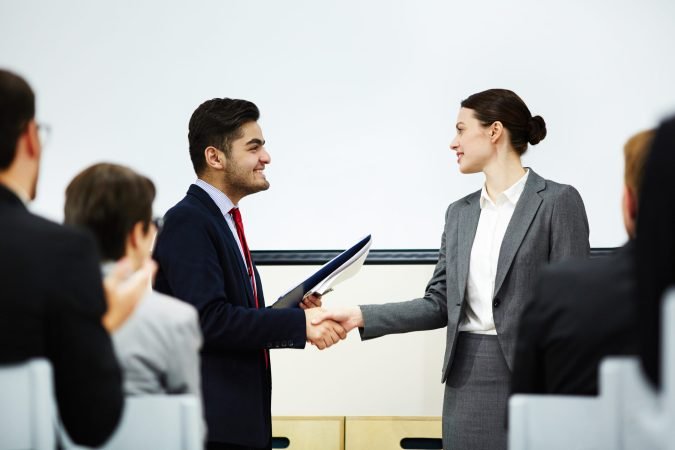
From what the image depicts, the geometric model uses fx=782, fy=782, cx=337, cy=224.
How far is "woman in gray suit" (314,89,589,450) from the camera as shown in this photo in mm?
2543

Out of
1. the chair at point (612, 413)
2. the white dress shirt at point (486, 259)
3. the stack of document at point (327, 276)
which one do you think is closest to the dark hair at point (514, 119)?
the white dress shirt at point (486, 259)

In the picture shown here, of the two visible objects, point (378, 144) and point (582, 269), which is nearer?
point (582, 269)

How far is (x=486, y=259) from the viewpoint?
104 inches

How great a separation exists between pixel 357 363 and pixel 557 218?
1.23 m

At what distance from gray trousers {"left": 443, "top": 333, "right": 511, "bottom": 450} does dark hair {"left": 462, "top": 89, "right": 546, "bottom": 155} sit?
0.71 metres

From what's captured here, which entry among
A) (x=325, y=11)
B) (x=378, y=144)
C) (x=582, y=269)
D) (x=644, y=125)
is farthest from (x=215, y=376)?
(x=644, y=125)

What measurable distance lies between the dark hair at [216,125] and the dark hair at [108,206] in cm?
107

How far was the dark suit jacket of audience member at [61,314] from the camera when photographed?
1259 mm

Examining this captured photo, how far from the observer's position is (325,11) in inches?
138

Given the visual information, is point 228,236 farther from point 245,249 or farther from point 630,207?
point 630,207

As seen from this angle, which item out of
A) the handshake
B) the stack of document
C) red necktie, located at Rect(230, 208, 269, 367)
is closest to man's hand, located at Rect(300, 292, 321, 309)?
the handshake

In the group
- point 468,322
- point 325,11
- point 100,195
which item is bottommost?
point 468,322

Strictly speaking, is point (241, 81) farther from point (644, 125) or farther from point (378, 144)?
point (644, 125)

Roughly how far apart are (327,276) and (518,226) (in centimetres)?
65
